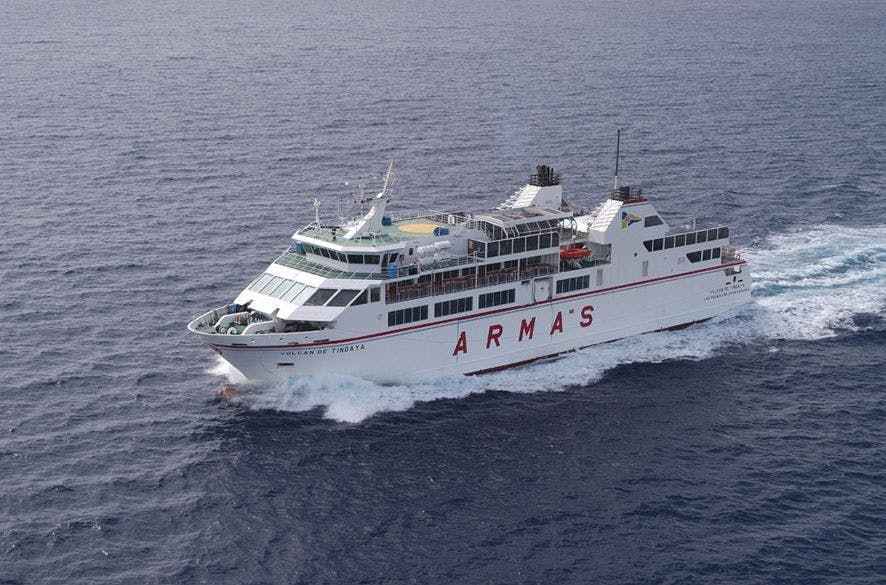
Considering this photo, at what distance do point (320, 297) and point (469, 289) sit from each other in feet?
36.2

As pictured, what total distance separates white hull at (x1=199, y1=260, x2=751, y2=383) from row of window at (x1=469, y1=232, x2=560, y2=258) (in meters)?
2.74

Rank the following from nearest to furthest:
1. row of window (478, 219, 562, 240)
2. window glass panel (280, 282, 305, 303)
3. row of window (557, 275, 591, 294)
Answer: window glass panel (280, 282, 305, 303)
row of window (478, 219, 562, 240)
row of window (557, 275, 591, 294)

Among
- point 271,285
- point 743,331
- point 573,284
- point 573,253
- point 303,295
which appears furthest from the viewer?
point 743,331

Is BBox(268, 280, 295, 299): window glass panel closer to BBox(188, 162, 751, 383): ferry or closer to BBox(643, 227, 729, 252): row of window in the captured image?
BBox(188, 162, 751, 383): ferry

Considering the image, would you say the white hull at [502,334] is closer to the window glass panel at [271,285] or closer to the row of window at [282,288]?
the row of window at [282,288]

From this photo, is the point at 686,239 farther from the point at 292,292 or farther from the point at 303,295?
the point at 292,292

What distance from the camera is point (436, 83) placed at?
17050cm

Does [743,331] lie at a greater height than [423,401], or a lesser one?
greater

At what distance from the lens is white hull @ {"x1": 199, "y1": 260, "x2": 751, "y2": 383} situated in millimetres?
70875

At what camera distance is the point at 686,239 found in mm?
86000

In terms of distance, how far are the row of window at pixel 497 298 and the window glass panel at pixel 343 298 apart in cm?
1014

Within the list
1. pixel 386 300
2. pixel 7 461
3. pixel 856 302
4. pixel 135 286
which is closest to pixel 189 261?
pixel 135 286

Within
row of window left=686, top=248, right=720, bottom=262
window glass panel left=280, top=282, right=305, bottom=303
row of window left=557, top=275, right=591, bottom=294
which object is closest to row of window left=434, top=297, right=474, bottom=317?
row of window left=557, top=275, right=591, bottom=294

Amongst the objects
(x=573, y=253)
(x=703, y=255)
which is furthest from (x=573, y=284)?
(x=703, y=255)
